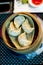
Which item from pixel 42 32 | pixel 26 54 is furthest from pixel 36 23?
pixel 26 54

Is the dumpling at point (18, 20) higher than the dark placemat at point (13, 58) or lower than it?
higher

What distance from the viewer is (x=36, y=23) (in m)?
1.00

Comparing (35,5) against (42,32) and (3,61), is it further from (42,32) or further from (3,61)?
(3,61)

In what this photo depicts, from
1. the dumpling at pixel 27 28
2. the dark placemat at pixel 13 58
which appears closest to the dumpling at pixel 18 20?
the dumpling at pixel 27 28

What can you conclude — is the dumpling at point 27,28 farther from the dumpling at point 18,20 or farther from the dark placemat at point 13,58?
the dark placemat at point 13,58

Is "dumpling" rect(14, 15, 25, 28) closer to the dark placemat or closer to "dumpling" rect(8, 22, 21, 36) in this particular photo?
"dumpling" rect(8, 22, 21, 36)

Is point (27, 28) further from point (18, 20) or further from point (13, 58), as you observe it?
point (13, 58)

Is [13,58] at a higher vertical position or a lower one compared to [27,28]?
lower

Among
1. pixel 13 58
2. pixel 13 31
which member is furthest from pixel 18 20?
pixel 13 58

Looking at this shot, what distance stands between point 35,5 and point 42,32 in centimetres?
17

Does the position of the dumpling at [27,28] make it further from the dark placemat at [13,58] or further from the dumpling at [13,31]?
the dark placemat at [13,58]

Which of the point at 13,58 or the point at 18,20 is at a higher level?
the point at 18,20

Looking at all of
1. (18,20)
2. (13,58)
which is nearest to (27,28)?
(18,20)

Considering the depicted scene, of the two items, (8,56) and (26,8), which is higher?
(26,8)
